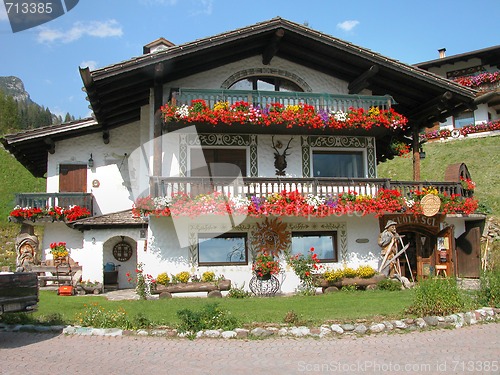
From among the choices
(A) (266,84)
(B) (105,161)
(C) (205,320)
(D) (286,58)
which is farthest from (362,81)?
(C) (205,320)

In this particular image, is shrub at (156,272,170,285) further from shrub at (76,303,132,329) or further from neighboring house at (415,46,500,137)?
neighboring house at (415,46,500,137)

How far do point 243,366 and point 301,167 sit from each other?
11.0m

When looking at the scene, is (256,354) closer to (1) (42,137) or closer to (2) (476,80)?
(1) (42,137)

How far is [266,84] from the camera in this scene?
18391mm

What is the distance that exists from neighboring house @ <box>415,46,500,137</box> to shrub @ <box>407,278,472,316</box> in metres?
→ 28.8

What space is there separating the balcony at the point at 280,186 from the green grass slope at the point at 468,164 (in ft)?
33.6

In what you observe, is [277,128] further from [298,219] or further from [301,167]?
[298,219]

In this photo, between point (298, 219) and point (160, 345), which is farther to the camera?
point (298, 219)

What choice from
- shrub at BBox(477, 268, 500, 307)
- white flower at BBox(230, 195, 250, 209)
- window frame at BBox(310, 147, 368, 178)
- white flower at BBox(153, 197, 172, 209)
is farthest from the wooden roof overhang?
shrub at BBox(477, 268, 500, 307)

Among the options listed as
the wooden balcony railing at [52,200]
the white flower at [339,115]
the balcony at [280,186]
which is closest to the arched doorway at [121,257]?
the wooden balcony railing at [52,200]

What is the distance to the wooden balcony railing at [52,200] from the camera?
65.5ft

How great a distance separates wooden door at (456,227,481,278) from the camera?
Answer: 2062cm

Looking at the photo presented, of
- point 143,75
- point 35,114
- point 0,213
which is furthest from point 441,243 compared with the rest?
point 35,114

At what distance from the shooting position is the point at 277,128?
16828mm
